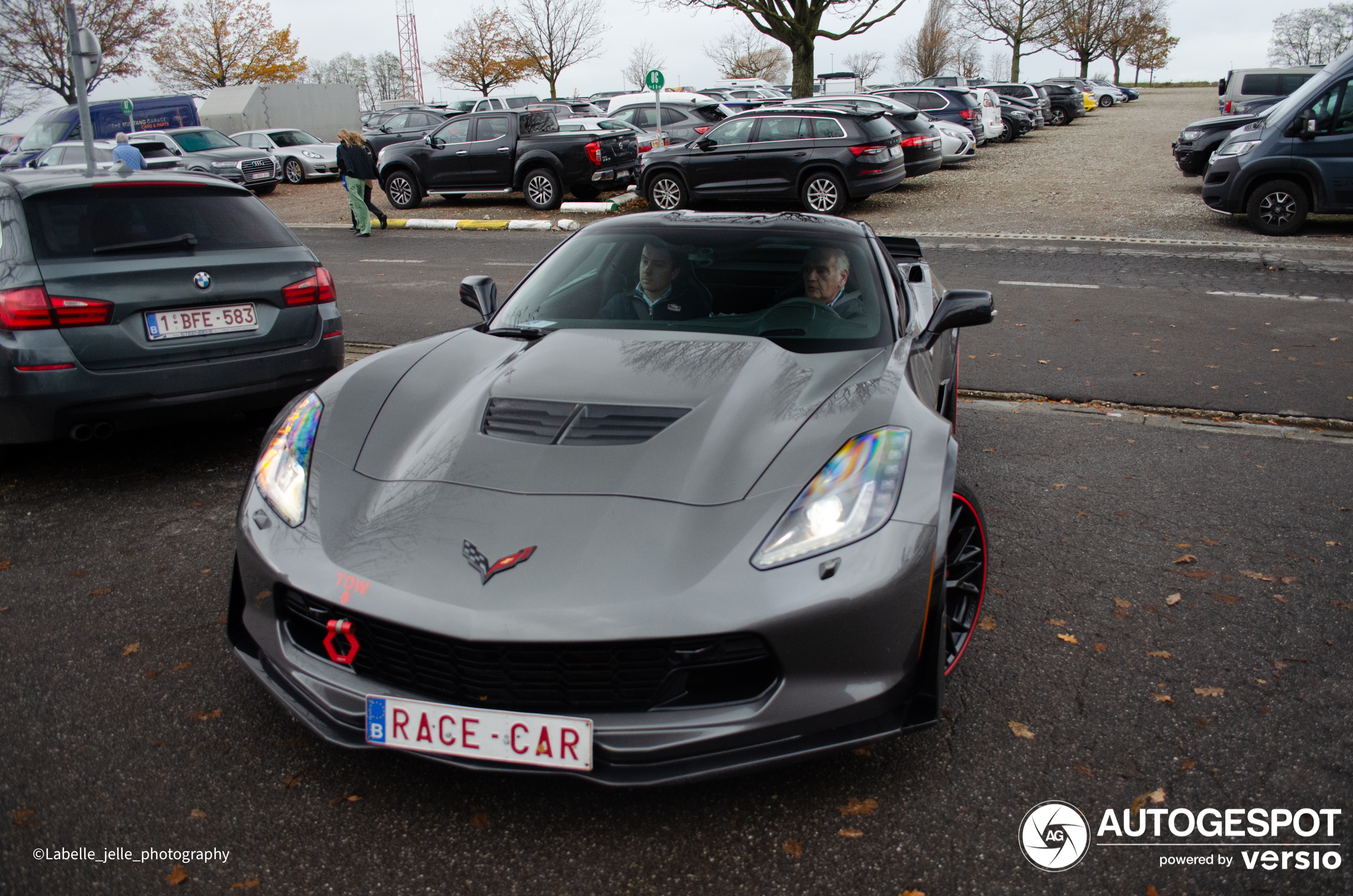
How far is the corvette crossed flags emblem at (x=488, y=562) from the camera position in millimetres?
2096

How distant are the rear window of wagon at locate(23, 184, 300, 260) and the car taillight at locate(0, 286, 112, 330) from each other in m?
0.22

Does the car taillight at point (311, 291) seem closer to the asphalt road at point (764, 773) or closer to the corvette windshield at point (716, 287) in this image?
the asphalt road at point (764, 773)

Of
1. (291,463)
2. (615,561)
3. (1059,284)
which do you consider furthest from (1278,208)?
(291,463)

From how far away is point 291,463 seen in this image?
8.79 feet

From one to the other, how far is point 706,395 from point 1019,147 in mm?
27176

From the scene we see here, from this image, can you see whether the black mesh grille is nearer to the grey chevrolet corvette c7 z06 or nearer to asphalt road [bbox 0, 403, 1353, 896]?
the grey chevrolet corvette c7 z06

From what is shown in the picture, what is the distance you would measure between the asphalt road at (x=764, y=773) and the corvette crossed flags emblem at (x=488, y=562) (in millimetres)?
628

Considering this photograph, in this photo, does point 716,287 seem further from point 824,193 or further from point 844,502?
point 824,193

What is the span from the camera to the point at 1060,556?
3711 mm

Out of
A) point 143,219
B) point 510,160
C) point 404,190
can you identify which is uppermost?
point 510,160

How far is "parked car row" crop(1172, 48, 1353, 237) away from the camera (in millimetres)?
Result: 11750

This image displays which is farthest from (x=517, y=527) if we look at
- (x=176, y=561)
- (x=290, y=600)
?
(x=176, y=561)

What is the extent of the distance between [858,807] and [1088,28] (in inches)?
3294

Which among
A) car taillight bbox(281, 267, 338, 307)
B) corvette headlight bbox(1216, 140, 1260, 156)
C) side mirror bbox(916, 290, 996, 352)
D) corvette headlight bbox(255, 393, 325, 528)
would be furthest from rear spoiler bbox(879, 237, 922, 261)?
corvette headlight bbox(1216, 140, 1260, 156)
